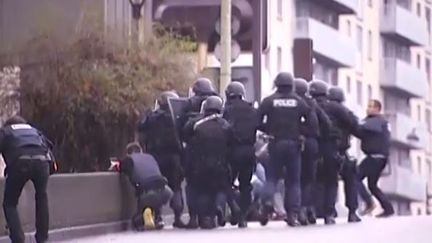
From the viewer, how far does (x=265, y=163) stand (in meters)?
24.3

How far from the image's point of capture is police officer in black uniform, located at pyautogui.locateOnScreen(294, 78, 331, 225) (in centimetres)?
2262

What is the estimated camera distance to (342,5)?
72500 millimetres

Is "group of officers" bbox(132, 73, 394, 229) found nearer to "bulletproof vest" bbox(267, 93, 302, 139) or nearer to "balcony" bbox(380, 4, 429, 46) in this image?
"bulletproof vest" bbox(267, 93, 302, 139)

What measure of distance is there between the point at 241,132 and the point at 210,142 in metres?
0.46

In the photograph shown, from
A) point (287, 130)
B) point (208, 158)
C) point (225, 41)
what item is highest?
point (225, 41)

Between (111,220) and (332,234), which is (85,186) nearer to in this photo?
(111,220)

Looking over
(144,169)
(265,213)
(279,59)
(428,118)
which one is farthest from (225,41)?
(428,118)

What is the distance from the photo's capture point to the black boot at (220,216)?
22859 mm

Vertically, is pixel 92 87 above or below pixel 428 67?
below

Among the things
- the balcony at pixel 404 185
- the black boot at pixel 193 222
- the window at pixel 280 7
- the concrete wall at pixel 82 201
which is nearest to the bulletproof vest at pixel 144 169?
the concrete wall at pixel 82 201

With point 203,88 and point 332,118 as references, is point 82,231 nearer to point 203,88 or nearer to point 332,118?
point 203,88

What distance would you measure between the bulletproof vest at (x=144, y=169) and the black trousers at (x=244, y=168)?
1.12 meters

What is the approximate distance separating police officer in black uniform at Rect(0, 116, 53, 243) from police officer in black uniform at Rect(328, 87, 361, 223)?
552cm

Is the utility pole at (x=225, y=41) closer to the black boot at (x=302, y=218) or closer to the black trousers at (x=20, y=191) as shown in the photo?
the black boot at (x=302, y=218)
